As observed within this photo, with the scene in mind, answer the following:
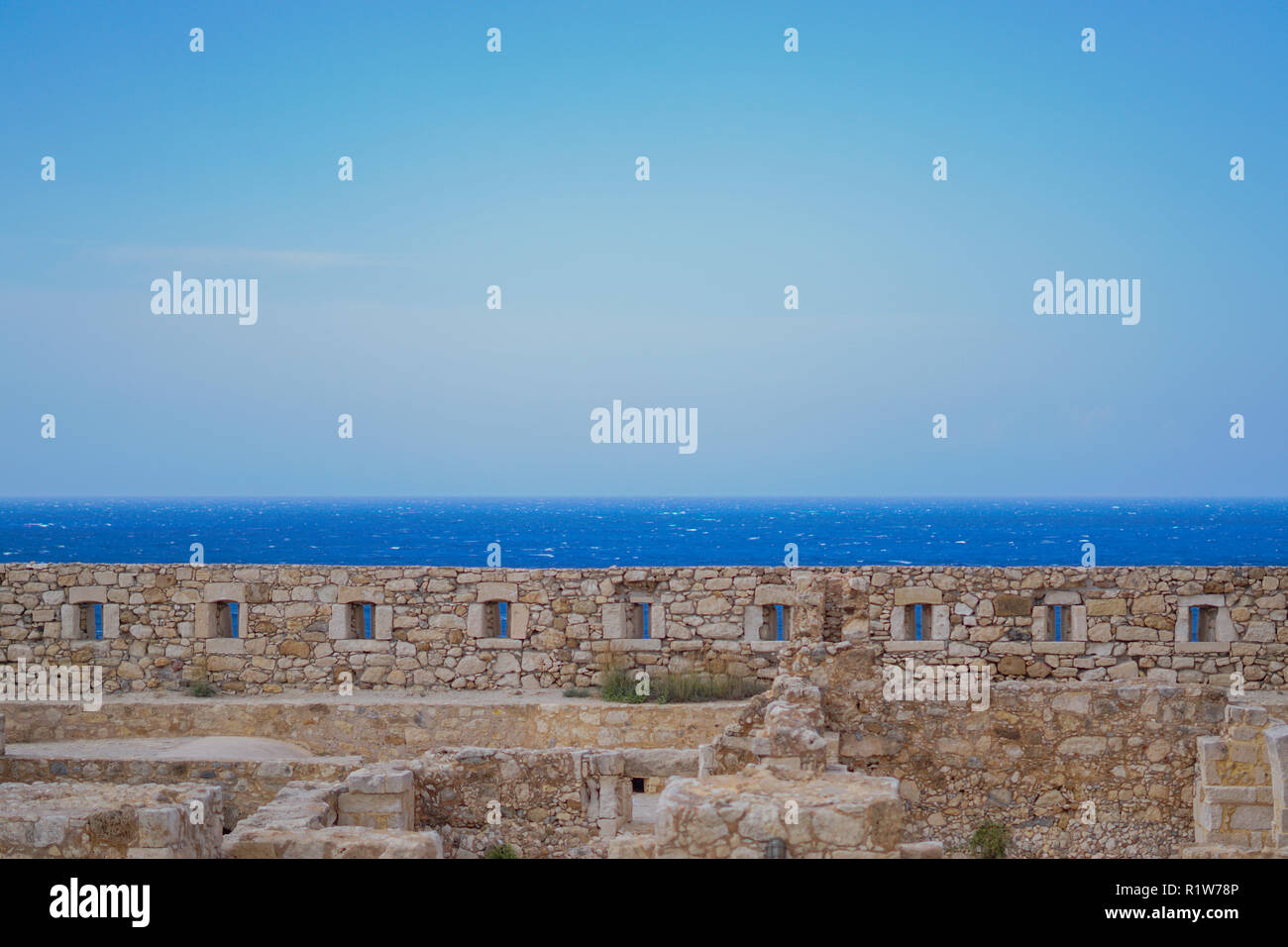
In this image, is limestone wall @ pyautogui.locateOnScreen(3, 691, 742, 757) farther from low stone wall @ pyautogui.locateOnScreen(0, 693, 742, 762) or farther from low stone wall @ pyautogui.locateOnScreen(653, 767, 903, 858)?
low stone wall @ pyautogui.locateOnScreen(653, 767, 903, 858)

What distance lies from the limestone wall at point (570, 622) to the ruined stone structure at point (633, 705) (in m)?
0.03

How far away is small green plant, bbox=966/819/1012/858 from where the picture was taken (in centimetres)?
992

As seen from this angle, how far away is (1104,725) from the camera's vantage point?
33.5ft

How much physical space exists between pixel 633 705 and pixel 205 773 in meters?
5.42

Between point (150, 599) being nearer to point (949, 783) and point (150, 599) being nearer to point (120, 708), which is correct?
point (120, 708)

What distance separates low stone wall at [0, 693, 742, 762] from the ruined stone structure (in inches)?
1.5

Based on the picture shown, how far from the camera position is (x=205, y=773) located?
12500 millimetres

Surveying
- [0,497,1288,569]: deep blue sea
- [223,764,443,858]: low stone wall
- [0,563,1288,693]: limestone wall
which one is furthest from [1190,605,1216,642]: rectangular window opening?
[0,497,1288,569]: deep blue sea

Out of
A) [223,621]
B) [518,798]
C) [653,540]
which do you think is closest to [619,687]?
[518,798]

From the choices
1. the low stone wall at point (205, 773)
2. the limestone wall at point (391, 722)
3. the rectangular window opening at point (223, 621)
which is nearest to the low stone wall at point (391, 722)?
the limestone wall at point (391, 722)

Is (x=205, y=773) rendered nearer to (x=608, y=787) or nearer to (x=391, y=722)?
(x=391, y=722)

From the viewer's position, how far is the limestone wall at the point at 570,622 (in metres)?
16.3

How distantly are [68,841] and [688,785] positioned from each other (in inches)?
146
